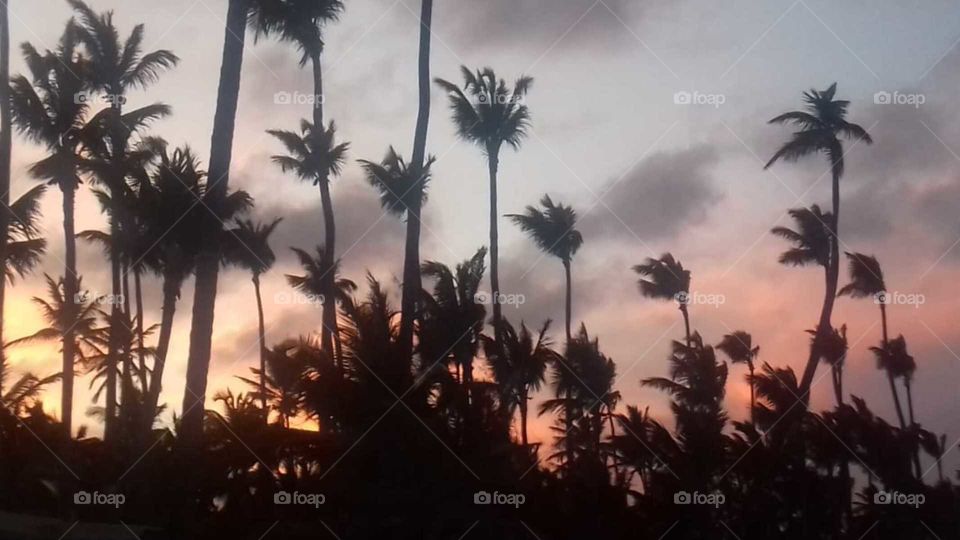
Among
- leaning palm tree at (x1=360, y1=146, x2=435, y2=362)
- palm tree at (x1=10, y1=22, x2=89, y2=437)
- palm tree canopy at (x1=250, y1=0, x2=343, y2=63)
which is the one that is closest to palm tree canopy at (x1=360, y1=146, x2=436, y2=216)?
leaning palm tree at (x1=360, y1=146, x2=435, y2=362)

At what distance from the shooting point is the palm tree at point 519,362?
2003 centimetres

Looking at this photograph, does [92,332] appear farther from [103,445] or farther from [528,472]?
[528,472]

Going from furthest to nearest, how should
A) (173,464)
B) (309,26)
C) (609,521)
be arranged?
1. (309,26)
2. (609,521)
3. (173,464)

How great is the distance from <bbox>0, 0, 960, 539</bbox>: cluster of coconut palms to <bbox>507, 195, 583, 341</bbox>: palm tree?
0.06 m

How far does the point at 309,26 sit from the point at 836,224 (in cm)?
1451

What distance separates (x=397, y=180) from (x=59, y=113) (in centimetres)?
860

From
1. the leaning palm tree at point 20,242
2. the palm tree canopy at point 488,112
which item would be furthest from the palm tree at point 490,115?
the leaning palm tree at point 20,242

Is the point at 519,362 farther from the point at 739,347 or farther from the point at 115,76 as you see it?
the point at 115,76

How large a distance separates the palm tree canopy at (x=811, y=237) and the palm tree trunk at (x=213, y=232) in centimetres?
1439

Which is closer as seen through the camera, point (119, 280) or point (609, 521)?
point (609, 521)

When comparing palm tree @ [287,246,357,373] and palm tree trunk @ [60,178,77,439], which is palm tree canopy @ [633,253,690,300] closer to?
palm tree @ [287,246,357,373]

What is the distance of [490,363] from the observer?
785 inches

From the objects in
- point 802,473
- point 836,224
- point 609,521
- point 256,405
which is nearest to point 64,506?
point 256,405

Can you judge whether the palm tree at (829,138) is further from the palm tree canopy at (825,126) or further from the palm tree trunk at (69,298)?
the palm tree trunk at (69,298)
